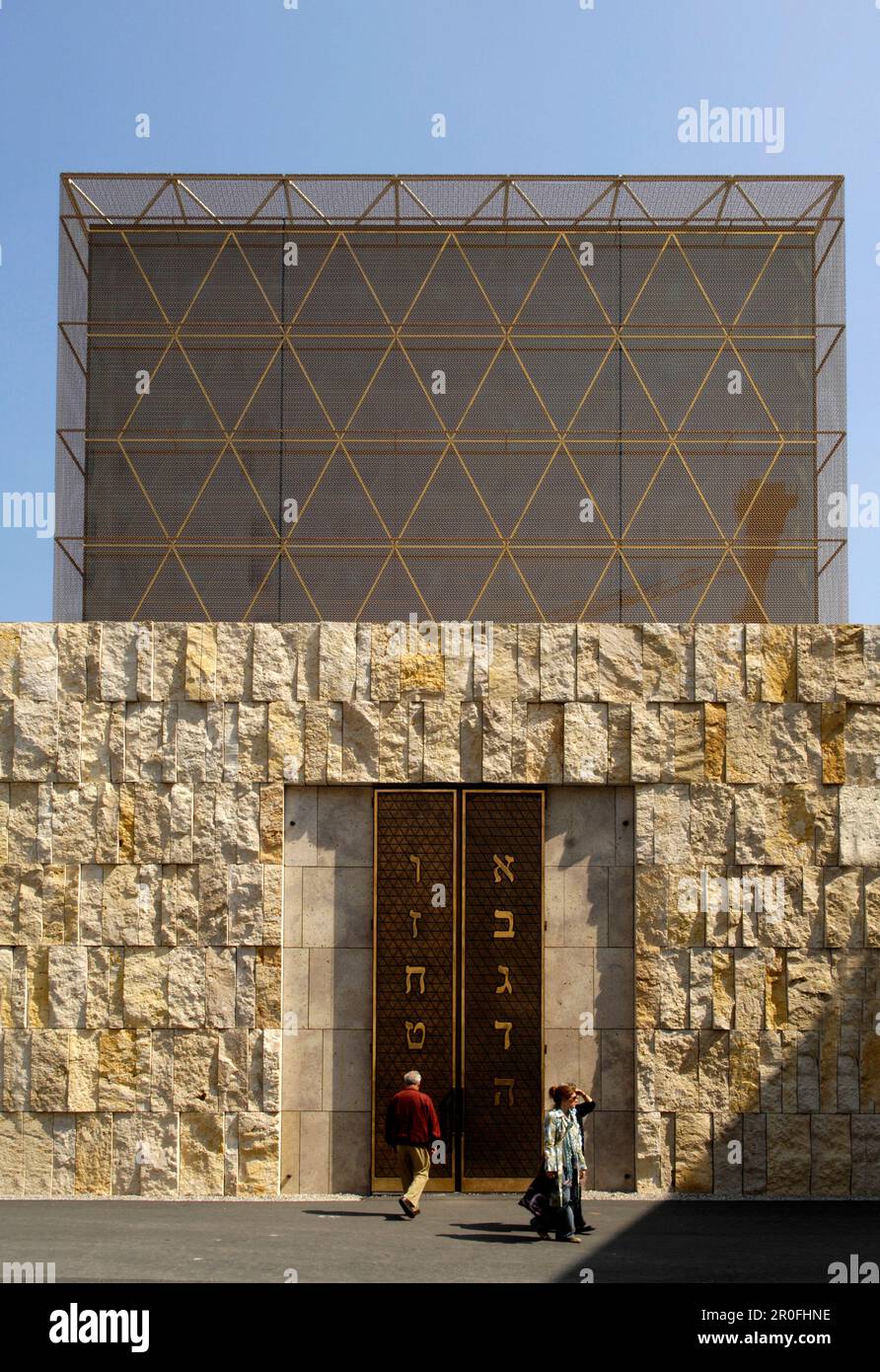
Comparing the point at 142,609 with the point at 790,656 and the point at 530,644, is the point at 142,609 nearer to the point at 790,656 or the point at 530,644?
the point at 530,644

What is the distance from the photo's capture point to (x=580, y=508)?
1017 inches

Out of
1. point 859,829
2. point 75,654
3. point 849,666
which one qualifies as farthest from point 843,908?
point 75,654

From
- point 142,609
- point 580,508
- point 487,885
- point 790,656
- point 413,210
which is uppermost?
point 413,210

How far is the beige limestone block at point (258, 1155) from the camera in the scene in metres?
16.9

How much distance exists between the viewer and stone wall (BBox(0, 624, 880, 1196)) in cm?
1700

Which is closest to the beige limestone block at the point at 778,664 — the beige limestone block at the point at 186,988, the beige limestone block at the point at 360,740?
the beige limestone block at the point at 360,740

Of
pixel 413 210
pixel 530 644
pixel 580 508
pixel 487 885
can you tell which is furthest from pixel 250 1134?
pixel 413 210

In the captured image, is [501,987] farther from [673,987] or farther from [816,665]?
[816,665]

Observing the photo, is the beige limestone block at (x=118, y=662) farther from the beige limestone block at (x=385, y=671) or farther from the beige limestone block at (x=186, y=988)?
the beige limestone block at (x=186, y=988)

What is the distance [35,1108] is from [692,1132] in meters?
7.07

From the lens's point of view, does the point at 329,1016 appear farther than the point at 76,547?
No

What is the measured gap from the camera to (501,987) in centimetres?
1719

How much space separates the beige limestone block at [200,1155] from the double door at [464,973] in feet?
5.50

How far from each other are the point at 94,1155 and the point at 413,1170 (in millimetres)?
3732
